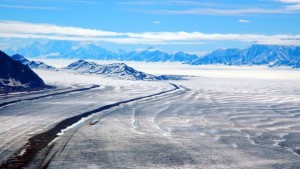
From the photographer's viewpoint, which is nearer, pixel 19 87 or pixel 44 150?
pixel 44 150

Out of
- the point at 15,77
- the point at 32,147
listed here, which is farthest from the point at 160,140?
the point at 15,77

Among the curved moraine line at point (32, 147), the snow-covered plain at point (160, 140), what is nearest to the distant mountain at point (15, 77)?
the snow-covered plain at point (160, 140)

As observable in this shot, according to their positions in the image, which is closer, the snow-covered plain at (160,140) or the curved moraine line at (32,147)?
the curved moraine line at (32,147)

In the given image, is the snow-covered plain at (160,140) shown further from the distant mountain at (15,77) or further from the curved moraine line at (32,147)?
the distant mountain at (15,77)

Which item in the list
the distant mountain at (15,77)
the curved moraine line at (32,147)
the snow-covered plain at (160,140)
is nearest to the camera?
the curved moraine line at (32,147)

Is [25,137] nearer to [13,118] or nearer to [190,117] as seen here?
[13,118]

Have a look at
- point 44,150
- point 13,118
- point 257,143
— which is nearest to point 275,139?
point 257,143

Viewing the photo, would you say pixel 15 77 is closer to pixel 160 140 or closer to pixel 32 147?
pixel 160 140

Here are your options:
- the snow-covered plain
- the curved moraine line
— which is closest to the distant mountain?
the snow-covered plain
